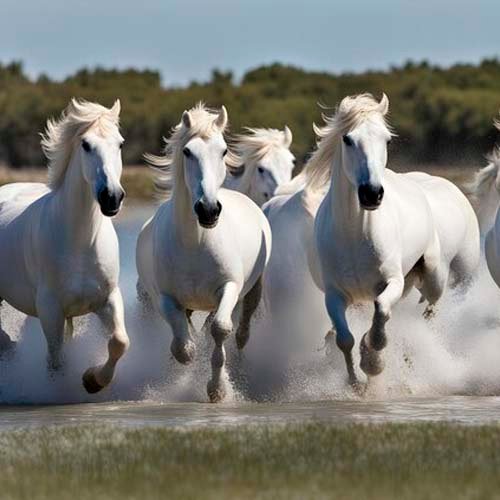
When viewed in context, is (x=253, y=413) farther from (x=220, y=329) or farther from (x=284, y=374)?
(x=284, y=374)

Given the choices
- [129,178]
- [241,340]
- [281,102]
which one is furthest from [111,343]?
[281,102]

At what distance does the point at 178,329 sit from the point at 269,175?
469 centimetres

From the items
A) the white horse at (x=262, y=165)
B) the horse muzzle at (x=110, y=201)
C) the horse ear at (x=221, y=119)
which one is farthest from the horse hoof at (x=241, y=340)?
the white horse at (x=262, y=165)

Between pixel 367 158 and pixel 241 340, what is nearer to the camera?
pixel 367 158

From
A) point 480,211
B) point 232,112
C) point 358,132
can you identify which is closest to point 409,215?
point 358,132

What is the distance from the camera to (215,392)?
1362cm

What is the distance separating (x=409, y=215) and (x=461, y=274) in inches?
81.6

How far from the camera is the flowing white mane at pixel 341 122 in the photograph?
1384 centimetres

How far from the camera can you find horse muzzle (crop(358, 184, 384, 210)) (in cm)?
1312

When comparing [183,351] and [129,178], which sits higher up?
[129,178]

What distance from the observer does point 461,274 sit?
1652 centimetres

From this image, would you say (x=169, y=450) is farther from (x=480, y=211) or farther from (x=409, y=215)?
(x=480, y=211)

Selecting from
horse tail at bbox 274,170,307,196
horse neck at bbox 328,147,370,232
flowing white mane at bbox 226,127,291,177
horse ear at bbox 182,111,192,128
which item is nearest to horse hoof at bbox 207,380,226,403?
horse neck at bbox 328,147,370,232

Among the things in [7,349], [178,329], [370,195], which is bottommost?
[7,349]
